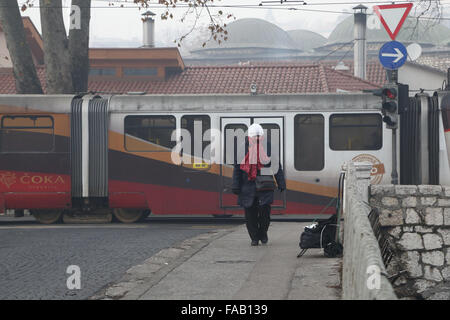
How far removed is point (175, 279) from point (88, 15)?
13.5 meters

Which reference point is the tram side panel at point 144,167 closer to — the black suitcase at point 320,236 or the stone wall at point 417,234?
the stone wall at point 417,234

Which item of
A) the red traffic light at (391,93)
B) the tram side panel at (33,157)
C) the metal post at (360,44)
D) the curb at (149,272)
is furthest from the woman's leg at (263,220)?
the metal post at (360,44)

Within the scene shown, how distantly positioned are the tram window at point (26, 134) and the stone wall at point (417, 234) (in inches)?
280

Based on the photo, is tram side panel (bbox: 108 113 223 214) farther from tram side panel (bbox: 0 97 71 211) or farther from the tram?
tram side panel (bbox: 0 97 71 211)

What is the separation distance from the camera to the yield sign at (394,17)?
15500mm

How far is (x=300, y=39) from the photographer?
4520 inches

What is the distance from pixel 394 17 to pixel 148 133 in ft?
19.7

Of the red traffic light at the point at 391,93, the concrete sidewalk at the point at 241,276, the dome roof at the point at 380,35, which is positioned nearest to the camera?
the concrete sidewalk at the point at 241,276

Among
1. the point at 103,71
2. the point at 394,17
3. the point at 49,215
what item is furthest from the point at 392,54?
the point at 103,71

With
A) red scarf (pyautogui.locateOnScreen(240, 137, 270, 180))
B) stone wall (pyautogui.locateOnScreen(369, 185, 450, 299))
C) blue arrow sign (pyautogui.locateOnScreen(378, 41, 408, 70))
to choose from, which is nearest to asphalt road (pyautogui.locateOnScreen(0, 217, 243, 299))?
red scarf (pyautogui.locateOnScreen(240, 137, 270, 180))

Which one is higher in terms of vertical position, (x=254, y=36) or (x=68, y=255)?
(x=254, y=36)

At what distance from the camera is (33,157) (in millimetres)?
18438

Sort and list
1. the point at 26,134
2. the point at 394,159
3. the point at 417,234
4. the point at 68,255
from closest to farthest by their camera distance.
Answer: the point at 68,255 < the point at 417,234 < the point at 394,159 < the point at 26,134

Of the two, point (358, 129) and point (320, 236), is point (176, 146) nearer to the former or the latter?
point (358, 129)
